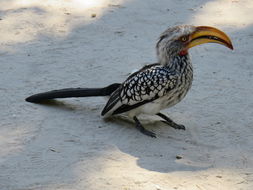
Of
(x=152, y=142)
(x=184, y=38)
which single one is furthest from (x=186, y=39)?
(x=152, y=142)

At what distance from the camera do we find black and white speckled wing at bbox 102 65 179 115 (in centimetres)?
442

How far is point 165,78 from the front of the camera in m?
4.41

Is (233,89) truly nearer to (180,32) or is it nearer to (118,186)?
(180,32)

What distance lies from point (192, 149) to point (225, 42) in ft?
2.97

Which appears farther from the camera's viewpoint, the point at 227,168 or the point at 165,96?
the point at 165,96

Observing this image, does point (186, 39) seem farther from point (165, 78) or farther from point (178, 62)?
point (165, 78)

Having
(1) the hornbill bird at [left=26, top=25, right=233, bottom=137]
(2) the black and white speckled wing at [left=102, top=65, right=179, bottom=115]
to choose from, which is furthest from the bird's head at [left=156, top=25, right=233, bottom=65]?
(2) the black and white speckled wing at [left=102, top=65, right=179, bottom=115]

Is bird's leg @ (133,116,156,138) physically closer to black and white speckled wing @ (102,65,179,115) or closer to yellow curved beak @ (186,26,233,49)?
black and white speckled wing @ (102,65,179,115)

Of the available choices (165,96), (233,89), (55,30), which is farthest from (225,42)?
(55,30)

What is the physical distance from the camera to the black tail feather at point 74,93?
4.79m

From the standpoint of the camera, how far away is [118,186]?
11.9 ft

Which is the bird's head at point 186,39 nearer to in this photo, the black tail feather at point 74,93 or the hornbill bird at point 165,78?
the hornbill bird at point 165,78

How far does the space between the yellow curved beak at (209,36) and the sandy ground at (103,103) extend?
77cm

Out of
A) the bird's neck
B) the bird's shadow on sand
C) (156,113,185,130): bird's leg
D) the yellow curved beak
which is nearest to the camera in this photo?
the bird's shadow on sand
